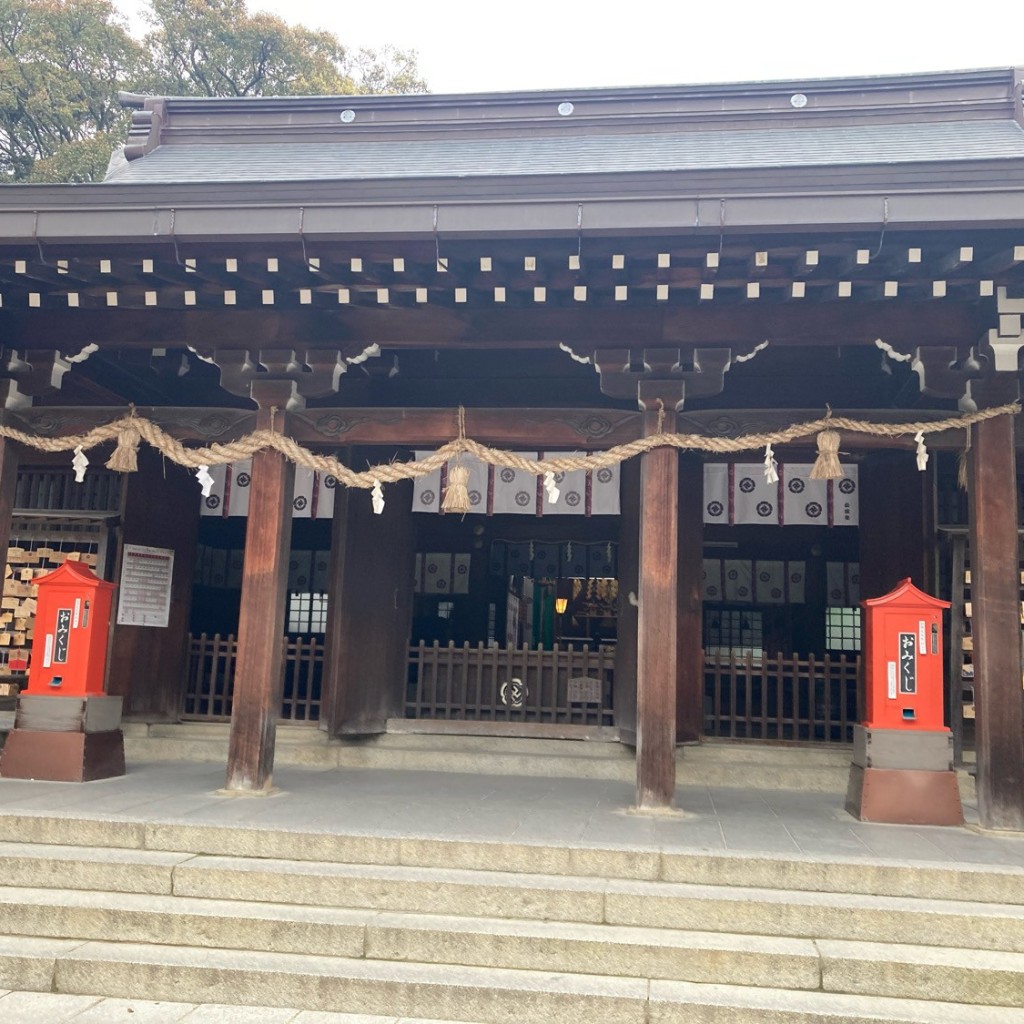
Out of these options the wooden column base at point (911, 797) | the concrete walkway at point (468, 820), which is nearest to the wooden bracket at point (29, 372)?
the concrete walkway at point (468, 820)

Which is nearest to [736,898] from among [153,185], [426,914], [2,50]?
[426,914]

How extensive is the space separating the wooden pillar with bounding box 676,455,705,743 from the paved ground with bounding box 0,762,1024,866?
0.74 meters

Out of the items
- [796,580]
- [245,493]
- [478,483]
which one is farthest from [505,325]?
[796,580]

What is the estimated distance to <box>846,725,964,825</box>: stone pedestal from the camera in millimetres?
6102

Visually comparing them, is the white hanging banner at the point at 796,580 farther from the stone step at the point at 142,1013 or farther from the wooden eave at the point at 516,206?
the stone step at the point at 142,1013

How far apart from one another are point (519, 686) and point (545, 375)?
3.07 m

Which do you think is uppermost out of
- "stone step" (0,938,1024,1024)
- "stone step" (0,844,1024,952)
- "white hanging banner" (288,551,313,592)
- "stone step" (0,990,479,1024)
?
"white hanging banner" (288,551,313,592)

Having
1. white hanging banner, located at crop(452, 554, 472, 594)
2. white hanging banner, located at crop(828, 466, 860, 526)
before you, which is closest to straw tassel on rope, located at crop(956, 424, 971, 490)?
white hanging banner, located at crop(828, 466, 860, 526)

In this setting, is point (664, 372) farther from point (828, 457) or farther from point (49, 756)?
point (49, 756)

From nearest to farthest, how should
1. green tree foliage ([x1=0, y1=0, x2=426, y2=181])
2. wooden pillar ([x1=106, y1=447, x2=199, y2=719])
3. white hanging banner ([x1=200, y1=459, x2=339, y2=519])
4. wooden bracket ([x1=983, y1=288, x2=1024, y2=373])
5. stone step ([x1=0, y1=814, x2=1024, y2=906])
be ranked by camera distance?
1. stone step ([x1=0, y1=814, x2=1024, y2=906])
2. wooden bracket ([x1=983, y1=288, x2=1024, y2=373])
3. wooden pillar ([x1=106, y1=447, x2=199, y2=719])
4. white hanging banner ([x1=200, y1=459, x2=339, y2=519])
5. green tree foliage ([x1=0, y1=0, x2=426, y2=181])

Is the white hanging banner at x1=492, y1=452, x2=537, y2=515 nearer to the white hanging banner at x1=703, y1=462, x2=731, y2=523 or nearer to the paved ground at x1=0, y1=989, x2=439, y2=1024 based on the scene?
the white hanging banner at x1=703, y1=462, x2=731, y2=523

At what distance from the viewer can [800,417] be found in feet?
21.6

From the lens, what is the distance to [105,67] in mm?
23297

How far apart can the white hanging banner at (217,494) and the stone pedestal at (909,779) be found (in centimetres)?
658
